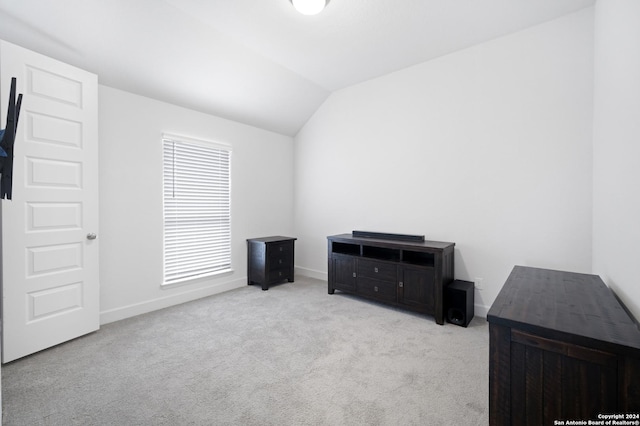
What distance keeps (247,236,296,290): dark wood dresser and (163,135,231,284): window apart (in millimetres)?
360

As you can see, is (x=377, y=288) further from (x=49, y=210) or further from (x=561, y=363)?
(x=49, y=210)

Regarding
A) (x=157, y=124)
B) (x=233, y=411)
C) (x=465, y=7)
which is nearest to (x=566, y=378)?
(x=233, y=411)

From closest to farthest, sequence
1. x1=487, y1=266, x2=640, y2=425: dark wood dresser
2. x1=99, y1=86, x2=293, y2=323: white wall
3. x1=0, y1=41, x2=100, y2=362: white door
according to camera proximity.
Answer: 1. x1=487, y1=266, x2=640, y2=425: dark wood dresser
2. x1=0, y1=41, x2=100, y2=362: white door
3. x1=99, y1=86, x2=293, y2=323: white wall

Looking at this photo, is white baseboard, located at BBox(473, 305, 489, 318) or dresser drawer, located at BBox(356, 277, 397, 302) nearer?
white baseboard, located at BBox(473, 305, 489, 318)

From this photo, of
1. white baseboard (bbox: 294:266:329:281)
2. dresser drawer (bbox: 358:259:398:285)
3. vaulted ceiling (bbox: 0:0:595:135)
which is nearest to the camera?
vaulted ceiling (bbox: 0:0:595:135)

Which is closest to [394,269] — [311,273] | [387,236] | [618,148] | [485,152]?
[387,236]

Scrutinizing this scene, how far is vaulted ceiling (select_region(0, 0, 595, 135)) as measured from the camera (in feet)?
7.81

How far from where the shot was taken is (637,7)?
1362mm

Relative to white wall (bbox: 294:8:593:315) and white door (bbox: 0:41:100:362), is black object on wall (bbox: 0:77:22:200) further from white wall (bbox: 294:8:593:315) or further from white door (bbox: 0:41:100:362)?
white wall (bbox: 294:8:593:315)

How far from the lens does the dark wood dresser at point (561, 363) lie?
104 centimetres

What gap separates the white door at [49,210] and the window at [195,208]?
886mm

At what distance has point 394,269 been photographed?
326 centimetres

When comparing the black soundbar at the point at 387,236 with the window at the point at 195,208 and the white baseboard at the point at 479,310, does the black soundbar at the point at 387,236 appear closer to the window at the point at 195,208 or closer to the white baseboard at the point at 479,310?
the white baseboard at the point at 479,310

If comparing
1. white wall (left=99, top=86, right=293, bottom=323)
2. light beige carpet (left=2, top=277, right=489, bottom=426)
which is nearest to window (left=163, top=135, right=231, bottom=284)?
white wall (left=99, top=86, right=293, bottom=323)
